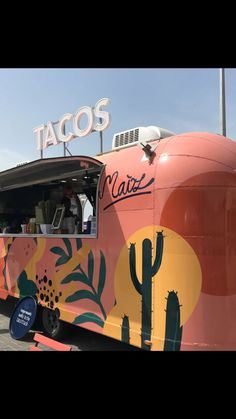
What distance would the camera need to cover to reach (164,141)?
4.72 m

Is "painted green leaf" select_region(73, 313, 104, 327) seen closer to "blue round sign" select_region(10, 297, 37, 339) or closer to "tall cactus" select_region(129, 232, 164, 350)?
"tall cactus" select_region(129, 232, 164, 350)

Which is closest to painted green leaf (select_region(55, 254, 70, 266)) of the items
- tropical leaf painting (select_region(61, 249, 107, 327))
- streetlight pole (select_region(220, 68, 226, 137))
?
tropical leaf painting (select_region(61, 249, 107, 327))

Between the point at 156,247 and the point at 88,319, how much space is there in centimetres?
165

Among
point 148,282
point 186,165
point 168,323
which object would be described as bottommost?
point 168,323

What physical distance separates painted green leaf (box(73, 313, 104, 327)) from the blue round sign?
46.0 inches

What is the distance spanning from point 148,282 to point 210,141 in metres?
1.70

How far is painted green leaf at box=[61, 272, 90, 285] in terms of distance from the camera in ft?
18.2

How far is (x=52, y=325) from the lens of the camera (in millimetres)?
6547

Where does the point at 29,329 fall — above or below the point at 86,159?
below

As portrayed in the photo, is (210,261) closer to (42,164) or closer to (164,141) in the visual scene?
(164,141)

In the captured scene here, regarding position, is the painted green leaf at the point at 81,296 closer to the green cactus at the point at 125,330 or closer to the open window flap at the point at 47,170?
the green cactus at the point at 125,330

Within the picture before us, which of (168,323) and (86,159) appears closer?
(168,323)
